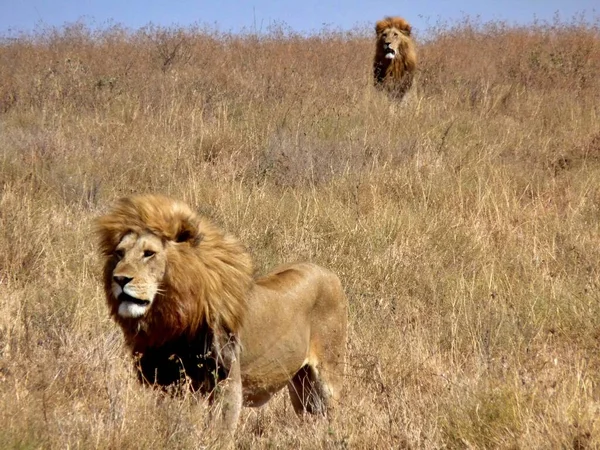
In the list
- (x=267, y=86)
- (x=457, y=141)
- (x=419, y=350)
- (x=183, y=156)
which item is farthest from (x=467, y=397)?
(x=267, y=86)

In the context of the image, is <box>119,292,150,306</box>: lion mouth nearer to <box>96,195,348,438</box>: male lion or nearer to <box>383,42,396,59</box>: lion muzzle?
<box>96,195,348,438</box>: male lion

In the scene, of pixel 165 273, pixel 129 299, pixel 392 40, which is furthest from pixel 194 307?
pixel 392 40

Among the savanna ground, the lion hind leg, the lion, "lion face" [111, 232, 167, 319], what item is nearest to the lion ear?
"lion face" [111, 232, 167, 319]

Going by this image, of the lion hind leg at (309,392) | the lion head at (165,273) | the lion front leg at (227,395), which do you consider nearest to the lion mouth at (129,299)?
the lion head at (165,273)

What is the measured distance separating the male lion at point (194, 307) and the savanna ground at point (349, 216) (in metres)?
0.26

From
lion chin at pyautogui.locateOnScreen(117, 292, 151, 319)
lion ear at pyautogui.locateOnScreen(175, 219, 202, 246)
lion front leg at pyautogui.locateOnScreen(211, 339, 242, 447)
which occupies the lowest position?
lion front leg at pyautogui.locateOnScreen(211, 339, 242, 447)

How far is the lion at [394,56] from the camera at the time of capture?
1438 centimetres

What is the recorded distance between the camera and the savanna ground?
4.60m

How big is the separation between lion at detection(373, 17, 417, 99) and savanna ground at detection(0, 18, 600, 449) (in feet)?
1.33

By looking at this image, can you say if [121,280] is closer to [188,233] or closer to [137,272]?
[137,272]

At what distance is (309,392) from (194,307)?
123 cm

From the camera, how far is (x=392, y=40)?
49.0 ft

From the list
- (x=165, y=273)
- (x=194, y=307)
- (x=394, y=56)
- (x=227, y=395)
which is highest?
(x=165, y=273)

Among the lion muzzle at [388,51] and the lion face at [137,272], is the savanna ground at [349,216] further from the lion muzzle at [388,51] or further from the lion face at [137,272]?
the lion muzzle at [388,51]
